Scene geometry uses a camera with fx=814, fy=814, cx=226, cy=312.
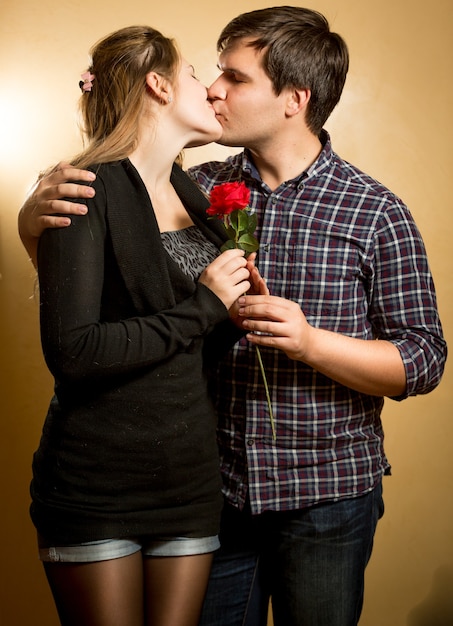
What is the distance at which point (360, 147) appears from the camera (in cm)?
253

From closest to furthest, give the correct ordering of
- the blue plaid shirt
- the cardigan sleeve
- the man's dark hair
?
the cardigan sleeve → the blue plaid shirt → the man's dark hair

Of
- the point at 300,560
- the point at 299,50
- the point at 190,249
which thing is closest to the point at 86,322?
the point at 190,249

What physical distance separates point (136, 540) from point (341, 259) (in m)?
0.69

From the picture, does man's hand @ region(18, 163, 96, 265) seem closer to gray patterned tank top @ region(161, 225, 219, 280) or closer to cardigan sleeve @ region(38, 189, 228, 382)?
cardigan sleeve @ region(38, 189, 228, 382)

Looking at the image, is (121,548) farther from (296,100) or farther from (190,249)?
(296,100)

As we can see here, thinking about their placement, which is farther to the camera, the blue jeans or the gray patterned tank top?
the blue jeans

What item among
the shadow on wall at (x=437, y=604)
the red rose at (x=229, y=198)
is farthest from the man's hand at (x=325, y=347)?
the shadow on wall at (x=437, y=604)

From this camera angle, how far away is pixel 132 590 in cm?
140

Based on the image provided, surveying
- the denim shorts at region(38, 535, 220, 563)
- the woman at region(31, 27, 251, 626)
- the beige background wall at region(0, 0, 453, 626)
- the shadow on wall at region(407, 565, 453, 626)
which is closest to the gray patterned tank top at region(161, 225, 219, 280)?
the woman at region(31, 27, 251, 626)

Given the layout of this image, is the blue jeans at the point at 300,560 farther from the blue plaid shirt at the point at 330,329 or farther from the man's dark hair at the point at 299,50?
the man's dark hair at the point at 299,50

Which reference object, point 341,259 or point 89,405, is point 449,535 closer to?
point 341,259

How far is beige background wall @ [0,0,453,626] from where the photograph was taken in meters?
2.24

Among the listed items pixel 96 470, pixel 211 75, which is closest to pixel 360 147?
pixel 211 75

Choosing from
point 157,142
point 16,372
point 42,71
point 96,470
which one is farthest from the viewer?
point 16,372
